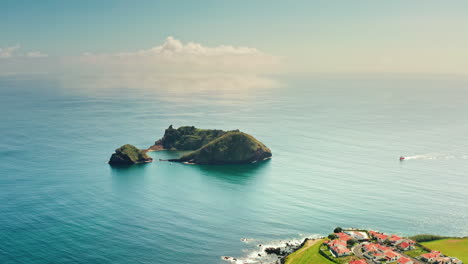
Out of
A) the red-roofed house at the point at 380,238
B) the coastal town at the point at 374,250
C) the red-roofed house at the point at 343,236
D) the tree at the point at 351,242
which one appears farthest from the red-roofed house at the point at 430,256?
the red-roofed house at the point at 343,236

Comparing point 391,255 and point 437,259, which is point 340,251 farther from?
point 437,259

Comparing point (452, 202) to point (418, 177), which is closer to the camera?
point (452, 202)

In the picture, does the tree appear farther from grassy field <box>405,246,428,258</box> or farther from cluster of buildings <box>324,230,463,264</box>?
grassy field <box>405,246,428,258</box>

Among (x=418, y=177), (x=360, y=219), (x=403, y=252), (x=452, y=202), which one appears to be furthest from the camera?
(x=418, y=177)

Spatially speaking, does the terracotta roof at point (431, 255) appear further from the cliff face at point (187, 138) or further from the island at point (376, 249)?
the cliff face at point (187, 138)

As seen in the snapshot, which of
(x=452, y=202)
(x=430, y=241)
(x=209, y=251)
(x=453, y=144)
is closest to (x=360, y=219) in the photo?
(x=430, y=241)

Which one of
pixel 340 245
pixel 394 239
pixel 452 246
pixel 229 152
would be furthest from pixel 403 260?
pixel 229 152

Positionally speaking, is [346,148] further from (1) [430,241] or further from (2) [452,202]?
(1) [430,241]

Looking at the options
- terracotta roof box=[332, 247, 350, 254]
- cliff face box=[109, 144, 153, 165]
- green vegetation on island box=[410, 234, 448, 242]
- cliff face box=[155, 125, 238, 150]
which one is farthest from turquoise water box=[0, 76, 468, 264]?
terracotta roof box=[332, 247, 350, 254]
